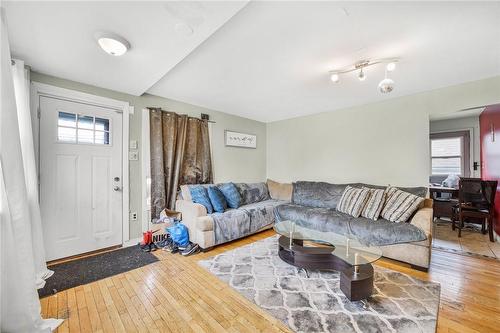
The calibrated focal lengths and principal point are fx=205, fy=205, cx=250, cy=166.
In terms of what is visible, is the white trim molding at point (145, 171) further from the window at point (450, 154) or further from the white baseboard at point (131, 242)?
the window at point (450, 154)

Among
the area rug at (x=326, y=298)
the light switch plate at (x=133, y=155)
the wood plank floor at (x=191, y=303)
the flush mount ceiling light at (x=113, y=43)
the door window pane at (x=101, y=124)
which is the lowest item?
the wood plank floor at (x=191, y=303)

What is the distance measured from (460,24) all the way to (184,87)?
2.91m

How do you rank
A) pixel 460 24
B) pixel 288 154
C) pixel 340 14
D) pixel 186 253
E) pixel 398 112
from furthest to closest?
1. pixel 288 154
2. pixel 398 112
3. pixel 186 253
4. pixel 460 24
5. pixel 340 14

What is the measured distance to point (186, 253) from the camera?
103 inches

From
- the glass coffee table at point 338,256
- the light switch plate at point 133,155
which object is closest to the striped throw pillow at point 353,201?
the glass coffee table at point 338,256

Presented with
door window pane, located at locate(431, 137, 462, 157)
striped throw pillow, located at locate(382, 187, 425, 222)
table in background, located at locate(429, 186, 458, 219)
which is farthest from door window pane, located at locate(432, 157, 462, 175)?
striped throw pillow, located at locate(382, 187, 425, 222)

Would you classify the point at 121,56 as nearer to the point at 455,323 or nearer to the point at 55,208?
the point at 55,208

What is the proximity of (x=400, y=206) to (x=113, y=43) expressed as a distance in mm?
3554

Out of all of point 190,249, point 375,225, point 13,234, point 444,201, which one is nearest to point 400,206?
point 375,225

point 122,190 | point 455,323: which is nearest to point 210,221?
point 122,190

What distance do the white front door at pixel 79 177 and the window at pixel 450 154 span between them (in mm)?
6406

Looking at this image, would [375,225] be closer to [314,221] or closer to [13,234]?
[314,221]

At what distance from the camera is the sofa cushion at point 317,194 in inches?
138

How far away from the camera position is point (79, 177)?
2584mm
